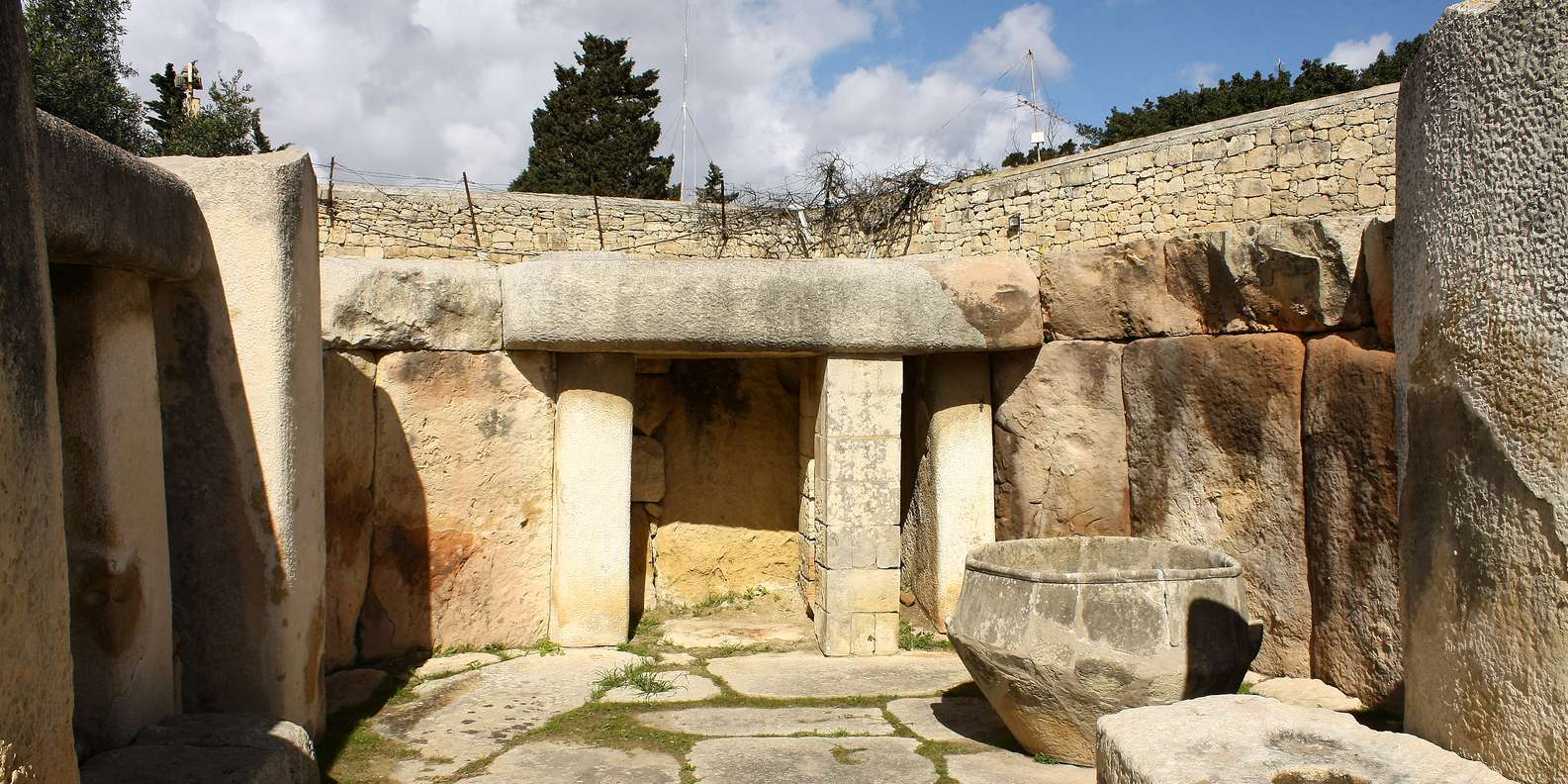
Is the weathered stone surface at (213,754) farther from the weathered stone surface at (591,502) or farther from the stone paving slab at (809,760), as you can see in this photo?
the weathered stone surface at (591,502)

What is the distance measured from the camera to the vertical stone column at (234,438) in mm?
3676

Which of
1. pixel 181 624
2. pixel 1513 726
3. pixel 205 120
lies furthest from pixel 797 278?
pixel 205 120

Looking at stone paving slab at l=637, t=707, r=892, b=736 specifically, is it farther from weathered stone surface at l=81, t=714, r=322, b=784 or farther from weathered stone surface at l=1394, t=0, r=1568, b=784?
weathered stone surface at l=1394, t=0, r=1568, b=784

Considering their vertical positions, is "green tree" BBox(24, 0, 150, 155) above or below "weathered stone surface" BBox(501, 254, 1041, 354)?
above

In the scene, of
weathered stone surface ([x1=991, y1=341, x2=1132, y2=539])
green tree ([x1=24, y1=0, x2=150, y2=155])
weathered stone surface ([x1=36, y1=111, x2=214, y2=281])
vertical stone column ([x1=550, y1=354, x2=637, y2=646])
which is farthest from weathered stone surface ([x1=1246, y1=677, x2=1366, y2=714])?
green tree ([x1=24, y1=0, x2=150, y2=155])

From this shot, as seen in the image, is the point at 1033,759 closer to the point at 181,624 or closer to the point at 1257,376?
the point at 1257,376

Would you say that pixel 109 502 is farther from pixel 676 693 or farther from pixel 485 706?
pixel 676 693

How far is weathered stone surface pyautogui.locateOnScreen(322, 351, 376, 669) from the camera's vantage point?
5.07 metres

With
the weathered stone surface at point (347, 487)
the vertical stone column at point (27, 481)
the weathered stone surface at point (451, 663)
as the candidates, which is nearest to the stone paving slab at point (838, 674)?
the weathered stone surface at point (451, 663)

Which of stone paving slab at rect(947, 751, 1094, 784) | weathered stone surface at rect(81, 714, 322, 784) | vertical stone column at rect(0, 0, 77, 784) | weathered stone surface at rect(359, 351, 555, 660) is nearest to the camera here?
vertical stone column at rect(0, 0, 77, 784)

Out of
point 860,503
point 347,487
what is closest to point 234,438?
point 347,487

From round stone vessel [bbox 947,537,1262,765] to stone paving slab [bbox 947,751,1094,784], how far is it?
0.06 metres

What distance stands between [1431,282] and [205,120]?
624 inches

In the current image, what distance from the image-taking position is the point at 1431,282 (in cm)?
263
